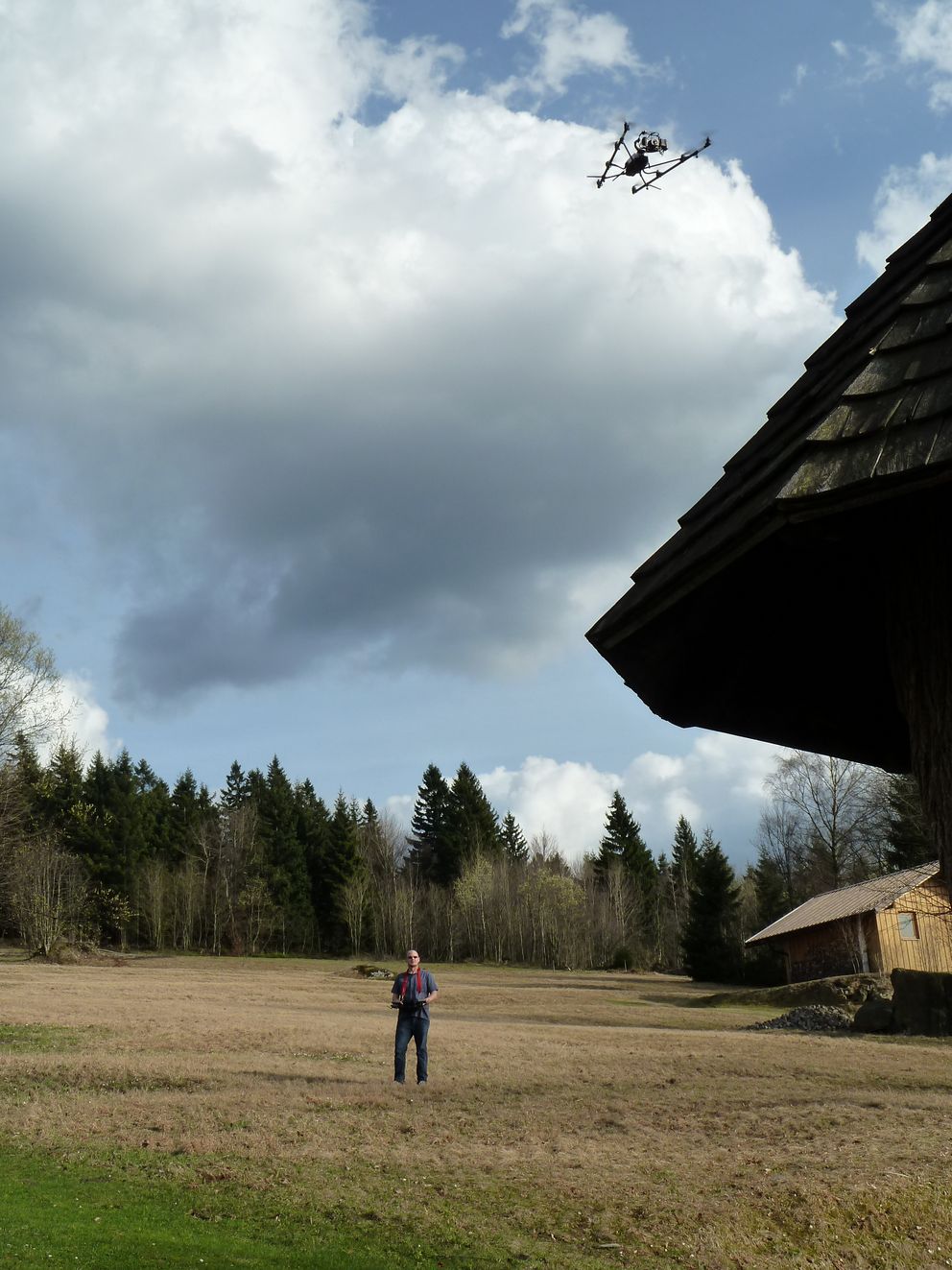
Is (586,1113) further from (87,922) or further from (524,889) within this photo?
(524,889)

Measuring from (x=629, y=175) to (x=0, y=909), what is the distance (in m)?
56.5

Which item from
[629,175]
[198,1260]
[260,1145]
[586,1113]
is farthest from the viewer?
[629,175]

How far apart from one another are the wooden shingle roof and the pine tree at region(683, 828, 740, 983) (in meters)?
66.1

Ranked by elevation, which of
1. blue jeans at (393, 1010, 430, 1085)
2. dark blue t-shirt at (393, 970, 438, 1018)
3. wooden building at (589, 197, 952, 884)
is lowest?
blue jeans at (393, 1010, 430, 1085)

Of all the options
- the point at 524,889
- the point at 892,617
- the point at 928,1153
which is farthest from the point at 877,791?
the point at 892,617

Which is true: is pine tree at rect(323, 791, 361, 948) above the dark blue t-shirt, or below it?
above

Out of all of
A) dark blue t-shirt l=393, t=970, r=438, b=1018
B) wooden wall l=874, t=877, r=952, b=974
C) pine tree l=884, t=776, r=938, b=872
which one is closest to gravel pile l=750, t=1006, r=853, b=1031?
pine tree l=884, t=776, r=938, b=872

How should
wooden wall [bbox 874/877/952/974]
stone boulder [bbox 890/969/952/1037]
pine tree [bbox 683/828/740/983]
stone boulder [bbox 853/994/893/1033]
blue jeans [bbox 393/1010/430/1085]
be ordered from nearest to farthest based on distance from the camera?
blue jeans [bbox 393/1010/430/1085] → stone boulder [bbox 890/969/952/1037] → stone boulder [bbox 853/994/893/1033] → wooden wall [bbox 874/877/952/974] → pine tree [bbox 683/828/740/983]

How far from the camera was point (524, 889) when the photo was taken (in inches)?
3634

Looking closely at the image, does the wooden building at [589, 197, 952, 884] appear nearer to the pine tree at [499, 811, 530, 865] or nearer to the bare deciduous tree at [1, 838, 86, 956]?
the bare deciduous tree at [1, 838, 86, 956]

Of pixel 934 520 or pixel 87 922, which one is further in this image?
pixel 87 922

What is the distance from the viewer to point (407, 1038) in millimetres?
17172

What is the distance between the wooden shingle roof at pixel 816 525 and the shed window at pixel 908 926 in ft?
159

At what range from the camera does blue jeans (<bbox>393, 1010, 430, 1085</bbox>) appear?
55.2 feet
